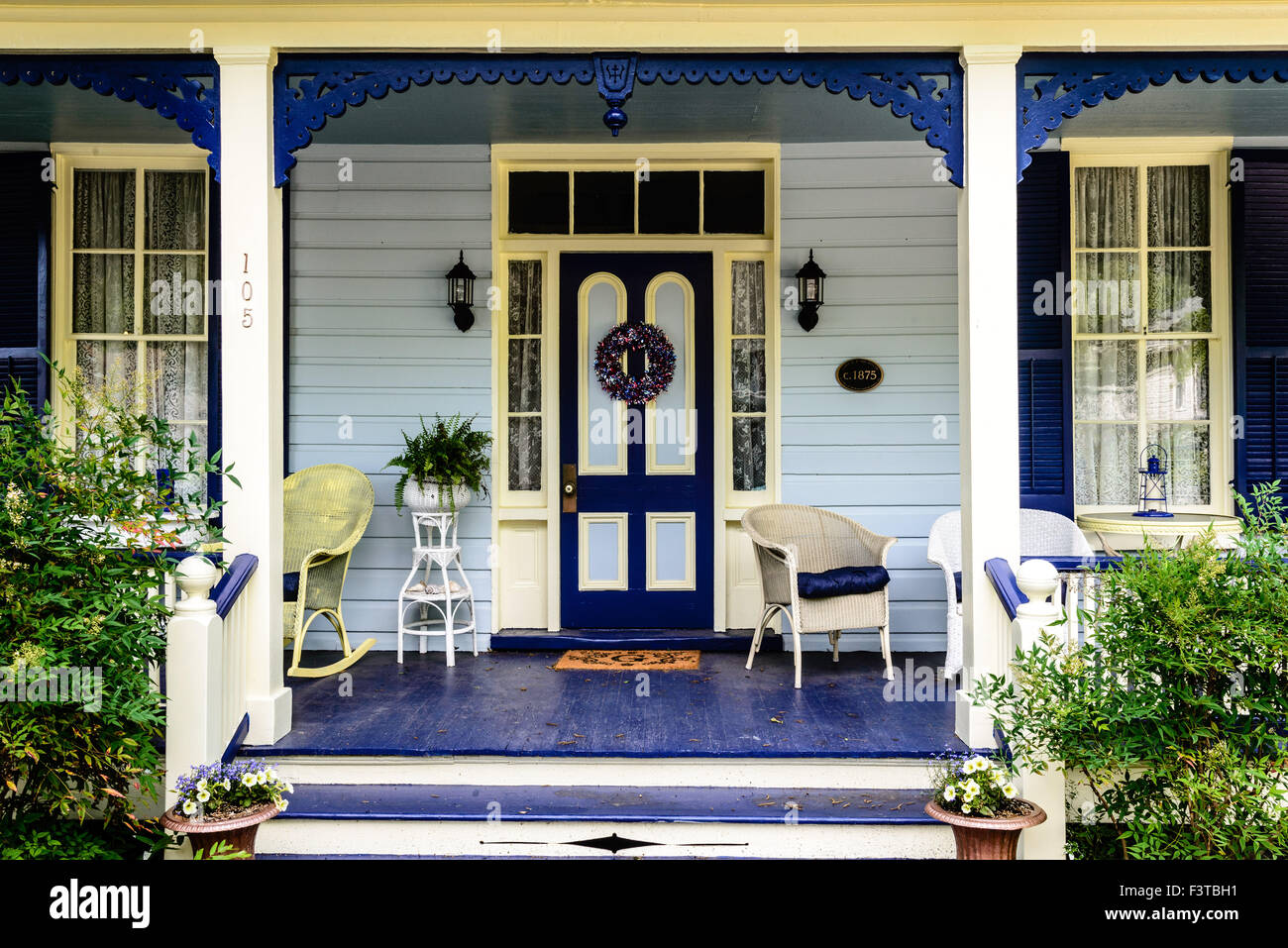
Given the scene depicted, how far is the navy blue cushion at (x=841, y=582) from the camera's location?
485cm

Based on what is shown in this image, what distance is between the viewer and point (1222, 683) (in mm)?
2963

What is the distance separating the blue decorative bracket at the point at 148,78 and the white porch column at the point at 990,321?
119 inches

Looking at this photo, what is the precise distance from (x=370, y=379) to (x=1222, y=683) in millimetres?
4403

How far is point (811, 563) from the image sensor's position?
17.7ft

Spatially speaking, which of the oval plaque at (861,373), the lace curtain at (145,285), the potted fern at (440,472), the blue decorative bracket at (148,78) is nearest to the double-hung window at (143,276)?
the lace curtain at (145,285)

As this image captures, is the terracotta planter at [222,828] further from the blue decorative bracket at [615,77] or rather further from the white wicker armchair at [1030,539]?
the white wicker armchair at [1030,539]

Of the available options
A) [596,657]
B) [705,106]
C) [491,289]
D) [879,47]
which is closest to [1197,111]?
[879,47]

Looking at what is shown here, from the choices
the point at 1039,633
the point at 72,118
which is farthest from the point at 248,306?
the point at 1039,633

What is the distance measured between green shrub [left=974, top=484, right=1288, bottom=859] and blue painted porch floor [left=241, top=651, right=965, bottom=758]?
86cm

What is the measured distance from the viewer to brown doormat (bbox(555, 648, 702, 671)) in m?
5.21

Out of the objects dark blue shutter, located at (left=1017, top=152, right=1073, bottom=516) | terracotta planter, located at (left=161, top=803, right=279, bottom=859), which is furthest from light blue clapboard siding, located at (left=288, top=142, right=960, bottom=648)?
terracotta planter, located at (left=161, top=803, right=279, bottom=859)

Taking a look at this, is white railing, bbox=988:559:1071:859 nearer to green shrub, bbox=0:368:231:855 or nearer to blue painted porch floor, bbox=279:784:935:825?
blue painted porch floor, bbox=279:784:935:825

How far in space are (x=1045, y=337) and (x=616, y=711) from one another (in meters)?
3.08

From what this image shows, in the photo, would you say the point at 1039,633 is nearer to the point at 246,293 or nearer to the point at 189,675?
the point at 189,675
